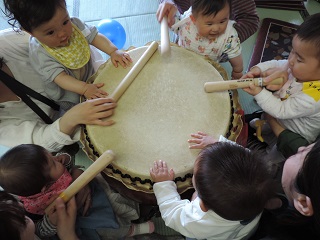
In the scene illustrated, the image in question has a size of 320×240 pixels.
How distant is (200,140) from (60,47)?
61 centimetres

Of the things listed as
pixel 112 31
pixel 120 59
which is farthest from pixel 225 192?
pixel 112 31

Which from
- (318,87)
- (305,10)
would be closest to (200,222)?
(318,87)

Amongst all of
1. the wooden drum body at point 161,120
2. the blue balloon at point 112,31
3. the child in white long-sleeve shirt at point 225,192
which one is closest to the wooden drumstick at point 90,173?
the wooden drum body at point 161,120

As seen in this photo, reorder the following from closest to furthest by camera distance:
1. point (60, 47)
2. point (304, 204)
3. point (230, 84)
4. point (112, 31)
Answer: point (304, 204), point (230, 84), point (60, 47), point (112, 31)

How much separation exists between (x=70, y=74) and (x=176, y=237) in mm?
803

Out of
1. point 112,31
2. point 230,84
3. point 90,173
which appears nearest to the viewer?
point 90,173

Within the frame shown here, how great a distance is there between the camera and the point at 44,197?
943 millimetres

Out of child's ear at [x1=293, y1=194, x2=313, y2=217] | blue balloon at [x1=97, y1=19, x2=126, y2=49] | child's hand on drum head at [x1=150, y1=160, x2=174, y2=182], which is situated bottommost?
child's hand on drum head at [x1=150, y1=160, x2=174, y2=182]

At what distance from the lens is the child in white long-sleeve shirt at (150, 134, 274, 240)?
0.72m

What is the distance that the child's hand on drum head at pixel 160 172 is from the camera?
2.91 feet

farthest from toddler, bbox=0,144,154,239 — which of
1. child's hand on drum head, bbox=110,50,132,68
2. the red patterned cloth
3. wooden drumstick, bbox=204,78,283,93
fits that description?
wooden drumstick, bbox=204,78,283,93

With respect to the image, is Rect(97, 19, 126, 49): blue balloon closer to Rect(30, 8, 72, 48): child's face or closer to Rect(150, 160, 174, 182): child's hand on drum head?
Rect(30, 8, 72, 48): child's face

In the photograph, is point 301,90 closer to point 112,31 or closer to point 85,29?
point 85,29

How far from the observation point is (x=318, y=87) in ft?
3.25
